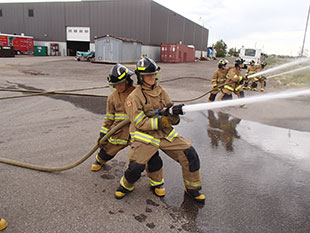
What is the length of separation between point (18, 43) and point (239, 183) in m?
35.9

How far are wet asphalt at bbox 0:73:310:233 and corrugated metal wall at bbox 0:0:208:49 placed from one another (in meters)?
26.9

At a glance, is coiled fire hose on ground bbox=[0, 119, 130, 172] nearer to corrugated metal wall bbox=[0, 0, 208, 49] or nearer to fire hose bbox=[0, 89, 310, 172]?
fire hose bbox=[0, 89, 310, 172]

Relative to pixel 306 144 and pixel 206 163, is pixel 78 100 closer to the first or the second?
pixel 206 163

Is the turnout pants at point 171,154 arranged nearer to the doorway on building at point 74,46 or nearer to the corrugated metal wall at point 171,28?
the corrugated metal wall at point 171,28

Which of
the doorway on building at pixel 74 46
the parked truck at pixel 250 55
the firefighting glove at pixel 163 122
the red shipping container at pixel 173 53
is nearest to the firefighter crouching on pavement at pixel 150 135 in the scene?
the firefighting glove at pixel 163 122

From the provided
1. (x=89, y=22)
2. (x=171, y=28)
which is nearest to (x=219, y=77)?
(x=89, y=22)

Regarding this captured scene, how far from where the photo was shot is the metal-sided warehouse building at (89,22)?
29.8m

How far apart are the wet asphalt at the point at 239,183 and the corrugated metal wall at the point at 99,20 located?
88.4ft

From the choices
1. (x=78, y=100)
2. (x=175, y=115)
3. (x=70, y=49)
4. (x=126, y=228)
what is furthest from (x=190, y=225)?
(x=70, y=49)

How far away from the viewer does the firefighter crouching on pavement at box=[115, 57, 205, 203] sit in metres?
2.63

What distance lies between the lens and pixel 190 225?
2414 mm

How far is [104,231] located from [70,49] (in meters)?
37.0

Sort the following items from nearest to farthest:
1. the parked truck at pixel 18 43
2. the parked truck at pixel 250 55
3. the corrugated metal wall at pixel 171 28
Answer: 1. the parked truck at pixel 250 55
2. the parked truck at pixel 18 43
3. the corrugated metal wall at pixel 171 28

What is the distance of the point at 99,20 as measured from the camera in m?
31.3
